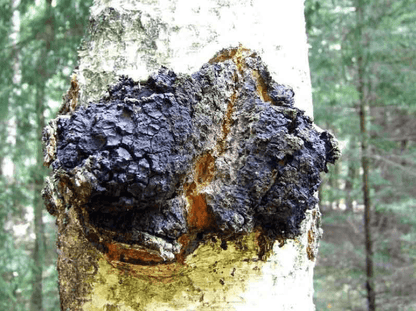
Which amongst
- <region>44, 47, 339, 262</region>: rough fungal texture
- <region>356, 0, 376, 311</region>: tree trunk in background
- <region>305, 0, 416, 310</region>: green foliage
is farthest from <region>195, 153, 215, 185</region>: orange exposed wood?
<region>356, 0, 376, 311</region>: tree trunk in background

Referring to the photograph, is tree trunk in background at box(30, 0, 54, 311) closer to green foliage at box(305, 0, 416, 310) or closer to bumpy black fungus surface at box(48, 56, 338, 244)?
green foliage at box(305, 0, 416, 310)

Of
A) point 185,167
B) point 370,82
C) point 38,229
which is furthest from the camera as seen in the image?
point 370,82

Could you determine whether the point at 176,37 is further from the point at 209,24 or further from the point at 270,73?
the point at 270,73

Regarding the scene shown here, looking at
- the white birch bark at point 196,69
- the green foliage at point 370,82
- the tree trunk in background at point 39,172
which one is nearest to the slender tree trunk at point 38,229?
the tree trunk in background at point 39,172

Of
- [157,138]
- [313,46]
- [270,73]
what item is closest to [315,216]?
[270,73]

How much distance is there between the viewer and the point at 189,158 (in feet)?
2.18

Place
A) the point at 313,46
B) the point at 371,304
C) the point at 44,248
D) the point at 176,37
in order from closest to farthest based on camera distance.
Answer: the point at 176,37
the point at 44,248
the point at 313,46
the point at 371,304

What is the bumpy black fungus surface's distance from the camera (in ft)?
2.08

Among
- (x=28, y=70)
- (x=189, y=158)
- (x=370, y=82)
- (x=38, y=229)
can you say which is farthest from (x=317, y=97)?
(x=189, y=158)

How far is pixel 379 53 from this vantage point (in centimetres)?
533

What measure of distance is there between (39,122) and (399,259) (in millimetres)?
6656

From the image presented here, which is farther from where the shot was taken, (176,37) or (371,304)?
(371,304)

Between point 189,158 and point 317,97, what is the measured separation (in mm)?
4716

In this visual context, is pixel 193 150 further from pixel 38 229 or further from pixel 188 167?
pixel 38 229
